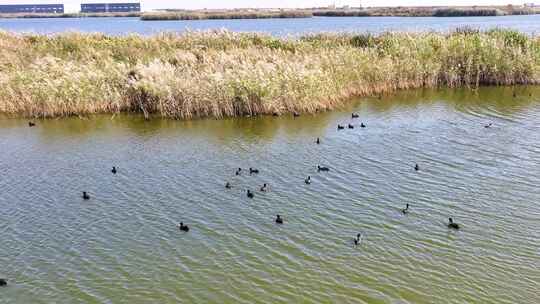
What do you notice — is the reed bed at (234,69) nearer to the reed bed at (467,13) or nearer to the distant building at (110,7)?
the reed bed at (467,13)

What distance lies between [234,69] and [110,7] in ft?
555

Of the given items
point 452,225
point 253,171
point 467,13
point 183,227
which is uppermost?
point 467,13

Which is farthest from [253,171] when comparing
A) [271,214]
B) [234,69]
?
[234,69]

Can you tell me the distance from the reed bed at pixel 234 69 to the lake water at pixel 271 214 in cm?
202

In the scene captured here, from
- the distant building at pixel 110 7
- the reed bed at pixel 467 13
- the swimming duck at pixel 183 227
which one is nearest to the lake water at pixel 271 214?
the swimming duck at pixel 183 227

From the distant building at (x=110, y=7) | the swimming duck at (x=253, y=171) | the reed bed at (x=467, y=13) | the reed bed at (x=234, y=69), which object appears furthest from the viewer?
the distant building at (x=110, y=7)

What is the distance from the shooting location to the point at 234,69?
25562mm

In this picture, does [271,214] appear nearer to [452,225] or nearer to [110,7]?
[452,225]

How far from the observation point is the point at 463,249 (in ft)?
38.4

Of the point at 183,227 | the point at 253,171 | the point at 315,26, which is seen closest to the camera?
the point at 183,227

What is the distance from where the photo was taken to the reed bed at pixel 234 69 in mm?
24359

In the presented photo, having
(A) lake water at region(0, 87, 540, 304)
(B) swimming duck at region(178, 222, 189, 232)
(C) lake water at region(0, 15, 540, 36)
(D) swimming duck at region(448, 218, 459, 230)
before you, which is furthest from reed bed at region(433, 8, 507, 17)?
(B) swimming duck at region(178, 222, 189, 232)

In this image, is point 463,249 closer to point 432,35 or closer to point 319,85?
point 319,85

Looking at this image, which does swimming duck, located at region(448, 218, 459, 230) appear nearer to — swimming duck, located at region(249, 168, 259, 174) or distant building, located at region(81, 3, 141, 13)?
swimming duck, located at region(249, 168, 259, 174)
